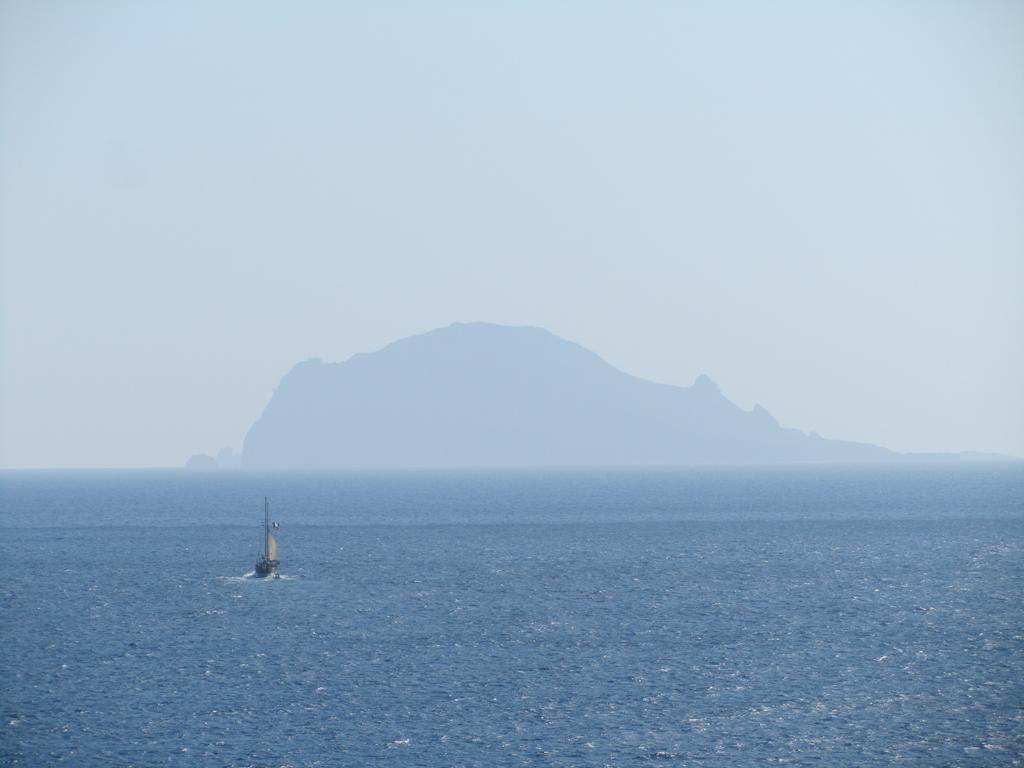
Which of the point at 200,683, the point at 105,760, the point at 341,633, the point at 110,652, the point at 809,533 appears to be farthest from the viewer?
the point at 809,533

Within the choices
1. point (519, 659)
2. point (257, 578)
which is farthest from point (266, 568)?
point (519, 659)

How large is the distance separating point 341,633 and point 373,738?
27.9 meters

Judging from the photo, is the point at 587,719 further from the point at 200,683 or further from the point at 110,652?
the point at 110,652

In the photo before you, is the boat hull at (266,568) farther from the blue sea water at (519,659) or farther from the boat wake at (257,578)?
the blue sea water at (519,659)

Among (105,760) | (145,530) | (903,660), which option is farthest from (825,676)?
(145,530)

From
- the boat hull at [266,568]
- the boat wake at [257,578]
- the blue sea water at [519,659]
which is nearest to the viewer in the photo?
the blue sea water at [519,659]

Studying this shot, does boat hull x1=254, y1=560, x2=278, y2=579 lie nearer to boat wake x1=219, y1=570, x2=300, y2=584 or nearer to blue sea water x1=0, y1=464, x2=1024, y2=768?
boat wake x1=219, y1=570, x2=300, y2=584

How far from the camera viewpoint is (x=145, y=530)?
181500 millimetres

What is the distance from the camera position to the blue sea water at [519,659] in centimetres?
5788

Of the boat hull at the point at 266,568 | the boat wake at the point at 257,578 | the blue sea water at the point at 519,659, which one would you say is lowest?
the blue sea water at the point at 519,659

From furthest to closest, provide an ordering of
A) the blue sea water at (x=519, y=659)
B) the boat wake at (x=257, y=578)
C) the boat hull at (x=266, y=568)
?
the boat hull at (x=266, y=568), the boat wake at (x=257, y=578), the blue sea water at (x=519, y=659)

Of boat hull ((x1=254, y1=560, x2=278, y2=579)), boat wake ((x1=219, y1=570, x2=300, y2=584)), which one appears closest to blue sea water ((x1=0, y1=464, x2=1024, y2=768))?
boat wake ((x1=219, y1=570, x2=300, y2=584))

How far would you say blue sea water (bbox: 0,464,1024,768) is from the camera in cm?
5788

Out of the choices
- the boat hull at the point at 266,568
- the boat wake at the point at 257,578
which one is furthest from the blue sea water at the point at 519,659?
the boat hull at the point at 266,568
